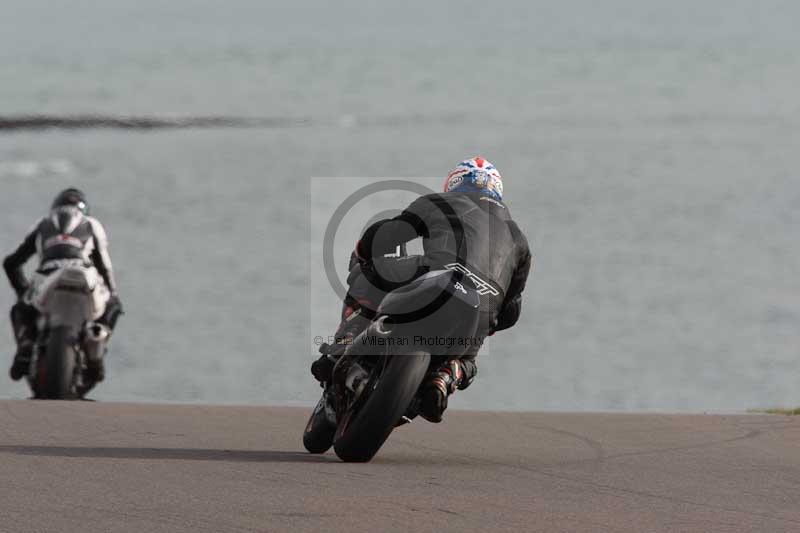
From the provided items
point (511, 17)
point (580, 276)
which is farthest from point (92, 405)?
point (511, 17)

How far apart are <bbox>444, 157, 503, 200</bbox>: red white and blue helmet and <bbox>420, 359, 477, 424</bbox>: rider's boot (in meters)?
1.23

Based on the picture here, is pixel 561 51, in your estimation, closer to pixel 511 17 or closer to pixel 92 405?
pixel 511 17

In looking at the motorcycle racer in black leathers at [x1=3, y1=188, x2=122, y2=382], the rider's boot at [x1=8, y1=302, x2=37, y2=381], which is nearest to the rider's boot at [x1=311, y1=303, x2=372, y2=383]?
the motorcycle racer in black leathers at [x1=3, y1=188, x2=122, y2=382]

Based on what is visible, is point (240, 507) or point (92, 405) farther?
point (92, 405)

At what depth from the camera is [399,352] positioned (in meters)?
9.19

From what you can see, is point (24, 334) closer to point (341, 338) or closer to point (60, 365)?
point (60, 365)

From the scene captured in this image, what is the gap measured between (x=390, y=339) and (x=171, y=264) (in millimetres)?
24435

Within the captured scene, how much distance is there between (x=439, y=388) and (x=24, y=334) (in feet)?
19.8

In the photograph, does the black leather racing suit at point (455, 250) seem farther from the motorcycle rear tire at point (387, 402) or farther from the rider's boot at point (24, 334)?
the rider's boot at point (24, 334)

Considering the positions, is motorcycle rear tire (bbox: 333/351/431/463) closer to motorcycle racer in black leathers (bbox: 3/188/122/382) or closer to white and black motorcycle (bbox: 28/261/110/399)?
white and black motorcycle (bbox: 28/261/110/399)

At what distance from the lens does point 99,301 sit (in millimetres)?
14516

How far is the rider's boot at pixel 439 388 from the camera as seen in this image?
9.33 meters

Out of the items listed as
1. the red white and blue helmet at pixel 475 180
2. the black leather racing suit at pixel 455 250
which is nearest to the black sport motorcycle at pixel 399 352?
the black leather racing suit at pixel 455 250

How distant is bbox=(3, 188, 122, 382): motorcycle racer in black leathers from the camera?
14.5 m
